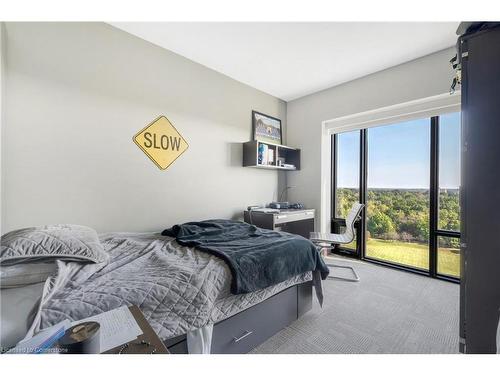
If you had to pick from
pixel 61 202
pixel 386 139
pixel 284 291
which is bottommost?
pixel 284 291

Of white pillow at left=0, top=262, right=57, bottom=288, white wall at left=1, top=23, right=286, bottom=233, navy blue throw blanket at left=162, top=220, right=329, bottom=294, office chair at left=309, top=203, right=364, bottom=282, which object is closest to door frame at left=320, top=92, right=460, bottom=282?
office chair at left=309, top=203, right=364, bottom=282

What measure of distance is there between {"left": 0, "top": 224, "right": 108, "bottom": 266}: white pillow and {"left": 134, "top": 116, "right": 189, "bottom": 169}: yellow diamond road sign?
46.6 inches

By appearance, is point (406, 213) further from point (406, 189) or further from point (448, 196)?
point (448, 196)

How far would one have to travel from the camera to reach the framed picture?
338cm

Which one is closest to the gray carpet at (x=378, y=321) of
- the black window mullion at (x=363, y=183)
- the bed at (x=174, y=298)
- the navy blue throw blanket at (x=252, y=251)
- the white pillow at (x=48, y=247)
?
the bed at (x=174, y=298)

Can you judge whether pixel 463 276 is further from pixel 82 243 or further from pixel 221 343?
pixel 82 243

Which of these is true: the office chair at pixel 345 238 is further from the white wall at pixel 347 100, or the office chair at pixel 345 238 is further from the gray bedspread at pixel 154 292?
the gray bedspread at pixel 154 292

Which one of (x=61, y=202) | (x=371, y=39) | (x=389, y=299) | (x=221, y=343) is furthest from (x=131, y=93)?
(x=389, y=299)

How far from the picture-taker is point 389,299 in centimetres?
219

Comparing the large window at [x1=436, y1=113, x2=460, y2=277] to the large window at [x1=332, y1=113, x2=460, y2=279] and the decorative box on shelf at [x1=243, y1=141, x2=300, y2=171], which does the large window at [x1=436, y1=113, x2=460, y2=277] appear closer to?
the large window at [x1=332, y1=113, x2=460, y2=279]

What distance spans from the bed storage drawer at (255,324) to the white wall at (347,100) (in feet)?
6.68

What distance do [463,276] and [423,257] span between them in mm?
1996

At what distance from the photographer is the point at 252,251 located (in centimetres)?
159

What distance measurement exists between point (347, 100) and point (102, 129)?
3.12 meters
